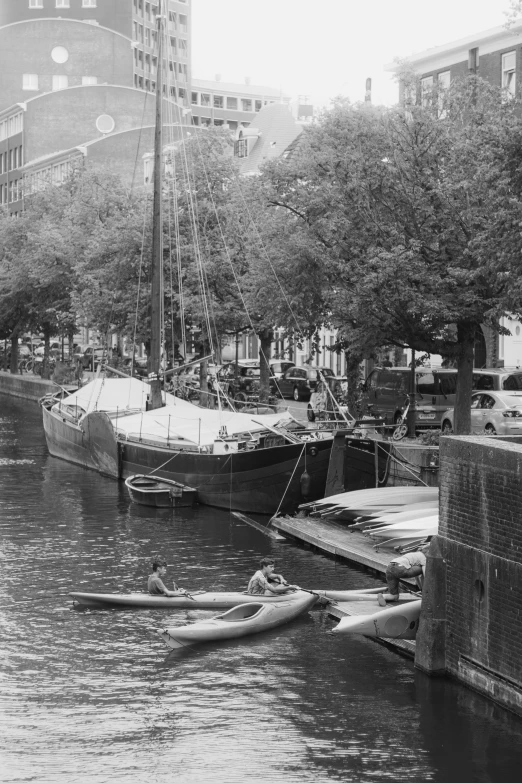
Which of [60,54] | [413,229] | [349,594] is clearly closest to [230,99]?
[60,54]

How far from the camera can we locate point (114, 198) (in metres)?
70.6

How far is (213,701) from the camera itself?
746 inches

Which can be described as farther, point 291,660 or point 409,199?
point 409,199

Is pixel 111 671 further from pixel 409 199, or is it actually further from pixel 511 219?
pixel 409 199

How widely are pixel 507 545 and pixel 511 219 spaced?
9336mm

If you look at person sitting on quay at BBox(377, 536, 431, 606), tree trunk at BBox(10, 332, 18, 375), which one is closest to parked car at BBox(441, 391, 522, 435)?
person sitting on quay at BBox(377, 536, 431, 606)

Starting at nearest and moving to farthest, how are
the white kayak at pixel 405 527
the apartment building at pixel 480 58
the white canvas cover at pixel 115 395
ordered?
the white kayak at pixel 405 527
the white canvas cover at pixel 115 395
the apartment building at pixel 480 58

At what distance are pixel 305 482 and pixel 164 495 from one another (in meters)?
4.58

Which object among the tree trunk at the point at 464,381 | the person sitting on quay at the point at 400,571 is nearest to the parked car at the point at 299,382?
the tree trunk at the point at 464,381

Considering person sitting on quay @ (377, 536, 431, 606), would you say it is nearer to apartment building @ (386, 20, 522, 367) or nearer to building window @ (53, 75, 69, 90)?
apartment building @ (386, 20, 522, 367)

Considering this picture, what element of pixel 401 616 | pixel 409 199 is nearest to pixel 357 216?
pixel 409 199

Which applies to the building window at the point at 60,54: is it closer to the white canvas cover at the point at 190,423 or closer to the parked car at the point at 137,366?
the parked car at the point at 137,366

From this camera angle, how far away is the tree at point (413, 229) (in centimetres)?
3319

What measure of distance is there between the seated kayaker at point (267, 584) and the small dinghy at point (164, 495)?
12770 mm
